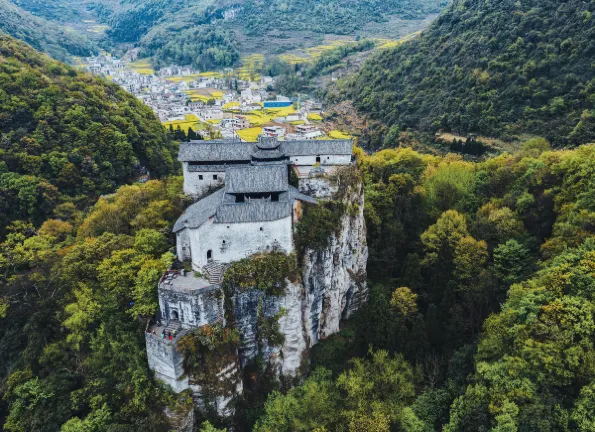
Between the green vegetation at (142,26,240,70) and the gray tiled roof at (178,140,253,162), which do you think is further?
the green vegetation at (142,26,240,70)

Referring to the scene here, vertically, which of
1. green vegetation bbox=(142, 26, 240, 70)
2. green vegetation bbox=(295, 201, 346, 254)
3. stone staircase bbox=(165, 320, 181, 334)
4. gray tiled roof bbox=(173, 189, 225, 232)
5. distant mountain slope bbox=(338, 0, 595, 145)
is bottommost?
stone staircase bbox=(165, 320, 181, 334)

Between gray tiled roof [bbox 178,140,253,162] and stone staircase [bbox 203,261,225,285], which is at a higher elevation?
gray tiled roof [bbox 178,140,253,162]

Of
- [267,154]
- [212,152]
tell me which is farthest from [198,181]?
[267,154]

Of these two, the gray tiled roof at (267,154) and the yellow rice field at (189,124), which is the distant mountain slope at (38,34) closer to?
the yellow rice field at (189,124)

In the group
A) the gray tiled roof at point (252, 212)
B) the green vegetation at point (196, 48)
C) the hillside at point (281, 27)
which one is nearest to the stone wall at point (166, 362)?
the gray tiled roof at point (252, 212)

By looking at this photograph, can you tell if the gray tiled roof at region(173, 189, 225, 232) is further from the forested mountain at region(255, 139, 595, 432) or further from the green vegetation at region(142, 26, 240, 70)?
the green vegetation at region(142, 26, 240, 70)

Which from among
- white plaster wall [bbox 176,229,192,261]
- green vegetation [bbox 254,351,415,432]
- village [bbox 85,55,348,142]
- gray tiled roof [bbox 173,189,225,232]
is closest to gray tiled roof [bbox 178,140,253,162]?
gray tiled roof [bbox 173,189,225,232]

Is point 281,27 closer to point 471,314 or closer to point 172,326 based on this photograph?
point 471,314
